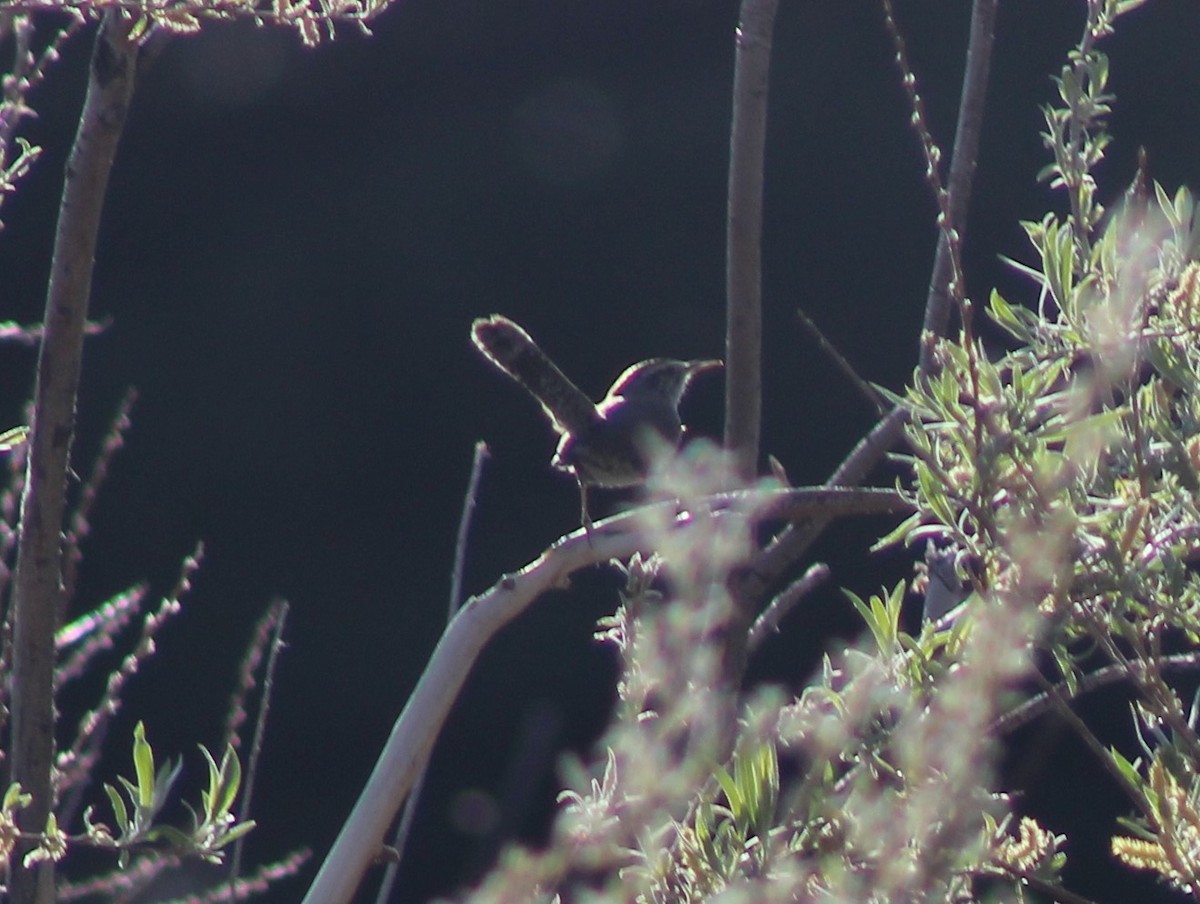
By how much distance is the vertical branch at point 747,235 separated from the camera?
2.03 m

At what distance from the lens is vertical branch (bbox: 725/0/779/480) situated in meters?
2.03

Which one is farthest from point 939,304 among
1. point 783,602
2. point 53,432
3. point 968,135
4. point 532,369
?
point 532,369

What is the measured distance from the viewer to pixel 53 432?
1.61 metres

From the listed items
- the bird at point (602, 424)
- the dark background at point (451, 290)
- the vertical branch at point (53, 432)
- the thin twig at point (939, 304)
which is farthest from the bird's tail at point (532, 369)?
the vertical branch at point (53, 432)

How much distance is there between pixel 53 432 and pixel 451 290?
358 cm

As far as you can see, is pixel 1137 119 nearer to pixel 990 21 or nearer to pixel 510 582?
pixel 990 21

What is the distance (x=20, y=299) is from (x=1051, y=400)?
4.29 metres

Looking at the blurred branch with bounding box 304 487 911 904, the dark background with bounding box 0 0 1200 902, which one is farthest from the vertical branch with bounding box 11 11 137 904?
the dark background with bounding box 0 0 1200 902

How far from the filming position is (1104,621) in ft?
4.08

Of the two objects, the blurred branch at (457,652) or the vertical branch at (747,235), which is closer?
the blurred branch at (457,652)

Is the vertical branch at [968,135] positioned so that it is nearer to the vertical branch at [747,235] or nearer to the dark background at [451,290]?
the vertical branch at [747,235]

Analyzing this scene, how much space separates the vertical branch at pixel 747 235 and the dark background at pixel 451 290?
9.60ft

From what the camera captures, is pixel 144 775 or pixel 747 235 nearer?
pixel 144 775

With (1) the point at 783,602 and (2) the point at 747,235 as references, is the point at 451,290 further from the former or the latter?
(1) the point at 783,602
